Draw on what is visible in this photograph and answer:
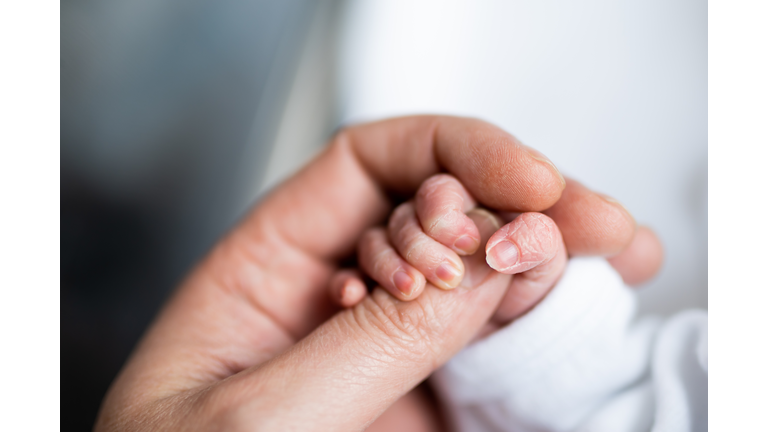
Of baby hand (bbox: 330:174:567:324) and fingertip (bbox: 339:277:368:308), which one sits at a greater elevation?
Answer: baby hand (bbox: 330:174:567:324)

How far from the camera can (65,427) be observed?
36.6 inches

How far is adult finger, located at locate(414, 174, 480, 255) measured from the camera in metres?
0.47

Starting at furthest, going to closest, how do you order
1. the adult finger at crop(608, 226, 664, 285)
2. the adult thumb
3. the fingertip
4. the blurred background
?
the blurred background, the adult finger at crop(608, 226, 664, 285), the fingertip, the adult thumb

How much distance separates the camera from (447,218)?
48cm

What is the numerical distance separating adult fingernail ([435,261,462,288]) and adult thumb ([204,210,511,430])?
2cm

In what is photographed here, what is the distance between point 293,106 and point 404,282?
92 cm

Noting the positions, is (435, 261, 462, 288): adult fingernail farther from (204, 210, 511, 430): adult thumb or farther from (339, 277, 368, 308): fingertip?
(339, 277, 368, 308): fingertip

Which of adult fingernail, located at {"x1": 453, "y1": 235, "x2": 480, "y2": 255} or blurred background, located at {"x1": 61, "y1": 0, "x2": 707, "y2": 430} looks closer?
adult fingernail, located at {"x1": 453, "y1": 235, "x2": 480, "y2": 255}

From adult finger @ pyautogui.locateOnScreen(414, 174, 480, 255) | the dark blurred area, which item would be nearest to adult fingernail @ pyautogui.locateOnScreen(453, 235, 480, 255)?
Result: adult finger @ pyautogui.locateOnScreen(414, 174, 480, 255)

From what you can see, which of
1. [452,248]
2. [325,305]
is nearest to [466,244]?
[452,248]

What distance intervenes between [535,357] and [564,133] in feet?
1.95

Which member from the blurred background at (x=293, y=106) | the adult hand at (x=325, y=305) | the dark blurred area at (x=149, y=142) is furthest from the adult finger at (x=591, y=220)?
the dark blurred area at (x=149, y=142)

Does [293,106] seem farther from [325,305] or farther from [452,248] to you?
[452,248]
